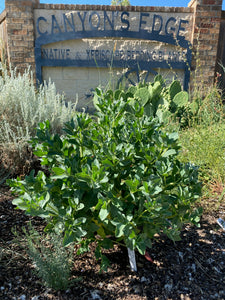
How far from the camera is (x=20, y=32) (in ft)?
21.7

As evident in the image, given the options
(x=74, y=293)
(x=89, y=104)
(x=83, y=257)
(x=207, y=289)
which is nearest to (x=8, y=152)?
(x=83, y=257)

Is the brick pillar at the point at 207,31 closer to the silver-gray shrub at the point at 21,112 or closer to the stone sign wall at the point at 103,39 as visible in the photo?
the stone sign wall at the point at 103,39

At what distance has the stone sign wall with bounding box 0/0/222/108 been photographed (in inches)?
259

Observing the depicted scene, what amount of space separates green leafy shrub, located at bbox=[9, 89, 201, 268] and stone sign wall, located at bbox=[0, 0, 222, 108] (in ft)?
17.6

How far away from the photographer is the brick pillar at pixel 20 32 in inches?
256

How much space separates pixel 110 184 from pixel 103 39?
6.13m

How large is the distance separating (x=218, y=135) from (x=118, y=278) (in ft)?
6.66

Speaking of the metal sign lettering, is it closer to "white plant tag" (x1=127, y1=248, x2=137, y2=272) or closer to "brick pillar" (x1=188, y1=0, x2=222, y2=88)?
"brick pillar" (x1=188, y1=0, x2=222, y2=88)

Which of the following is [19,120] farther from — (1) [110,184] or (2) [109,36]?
(2) [109,36]

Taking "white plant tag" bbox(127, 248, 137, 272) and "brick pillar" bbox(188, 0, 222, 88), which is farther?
"brick pillar" bbox(188, 0, 222, 88)

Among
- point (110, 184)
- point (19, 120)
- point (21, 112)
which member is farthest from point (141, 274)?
point (21, 112)

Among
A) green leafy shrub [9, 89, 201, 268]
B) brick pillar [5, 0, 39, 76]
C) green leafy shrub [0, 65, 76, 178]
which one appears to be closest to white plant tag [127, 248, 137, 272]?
green leafy shrub [9, 89, 201, 268]

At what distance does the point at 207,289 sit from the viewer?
5.37ft

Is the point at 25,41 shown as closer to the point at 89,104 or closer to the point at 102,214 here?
the point at 89,104
